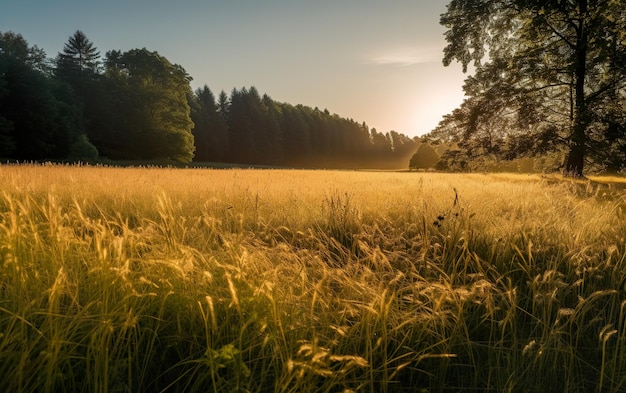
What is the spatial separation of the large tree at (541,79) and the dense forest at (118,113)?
31.1 meters

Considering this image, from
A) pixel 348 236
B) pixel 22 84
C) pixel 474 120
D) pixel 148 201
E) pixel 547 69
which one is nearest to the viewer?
pixel 348 236

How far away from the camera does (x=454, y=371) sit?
7.46 feet

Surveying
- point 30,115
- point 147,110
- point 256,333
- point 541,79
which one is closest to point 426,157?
point 147,110

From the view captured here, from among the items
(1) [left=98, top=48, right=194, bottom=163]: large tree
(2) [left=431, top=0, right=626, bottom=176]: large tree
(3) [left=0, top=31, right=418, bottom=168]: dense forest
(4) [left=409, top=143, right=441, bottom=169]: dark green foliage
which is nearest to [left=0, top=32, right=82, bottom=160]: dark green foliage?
(3) [left=0, top=31, right=418, bottom=168]: dense forest

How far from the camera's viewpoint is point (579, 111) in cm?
1322

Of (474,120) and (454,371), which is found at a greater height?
(474,120)

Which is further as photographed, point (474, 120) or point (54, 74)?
point (54, 74)

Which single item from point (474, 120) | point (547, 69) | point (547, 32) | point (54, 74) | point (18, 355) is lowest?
point (18, 355)

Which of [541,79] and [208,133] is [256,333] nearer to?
[541,79]

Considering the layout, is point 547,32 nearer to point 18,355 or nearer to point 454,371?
point 454,371

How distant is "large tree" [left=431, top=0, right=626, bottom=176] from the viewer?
1312 cm

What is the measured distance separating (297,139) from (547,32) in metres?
59.1

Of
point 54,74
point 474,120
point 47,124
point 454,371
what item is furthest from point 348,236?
point 54,74

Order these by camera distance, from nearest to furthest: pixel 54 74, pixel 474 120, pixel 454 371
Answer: pixel 454 371
pixel 474 120
pixel 54 74
